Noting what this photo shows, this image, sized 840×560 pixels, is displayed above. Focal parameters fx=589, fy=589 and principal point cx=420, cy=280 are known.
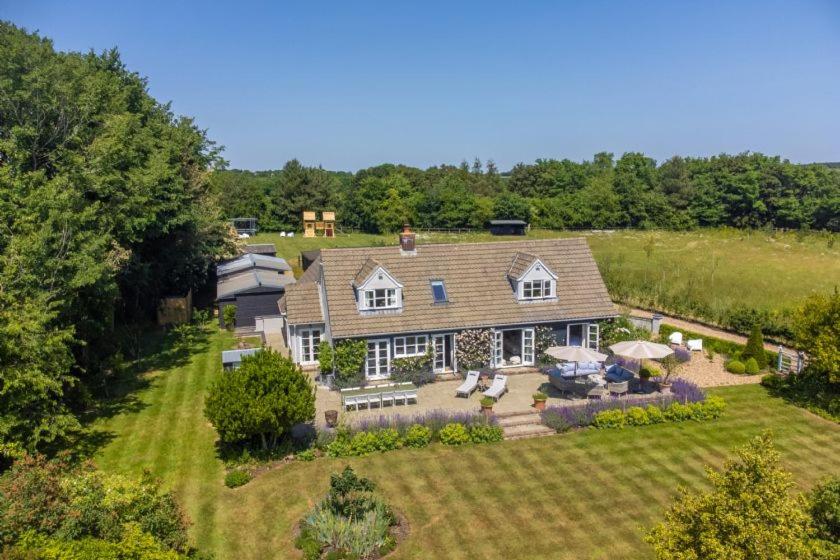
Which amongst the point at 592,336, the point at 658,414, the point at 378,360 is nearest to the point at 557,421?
the point at 658,414

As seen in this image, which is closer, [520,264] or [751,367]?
[751,367]

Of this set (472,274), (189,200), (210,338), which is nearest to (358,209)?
(189,200)

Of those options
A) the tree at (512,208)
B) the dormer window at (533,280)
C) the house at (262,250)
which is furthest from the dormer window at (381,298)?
the tree at (512,208)

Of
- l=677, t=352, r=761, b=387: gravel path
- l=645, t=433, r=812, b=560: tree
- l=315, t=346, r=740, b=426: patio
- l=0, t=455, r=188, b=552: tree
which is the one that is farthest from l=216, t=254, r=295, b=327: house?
l=645, t=433, r=812, b=560: tree

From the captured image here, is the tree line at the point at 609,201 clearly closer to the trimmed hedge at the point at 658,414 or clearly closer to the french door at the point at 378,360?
the french door at the point at 378,360

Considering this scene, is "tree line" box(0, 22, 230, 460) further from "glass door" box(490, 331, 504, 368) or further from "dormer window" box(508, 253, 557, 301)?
"dormer window" box(508, 253, 557, 301)

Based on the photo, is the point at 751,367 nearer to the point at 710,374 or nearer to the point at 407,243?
the point at 710,374
